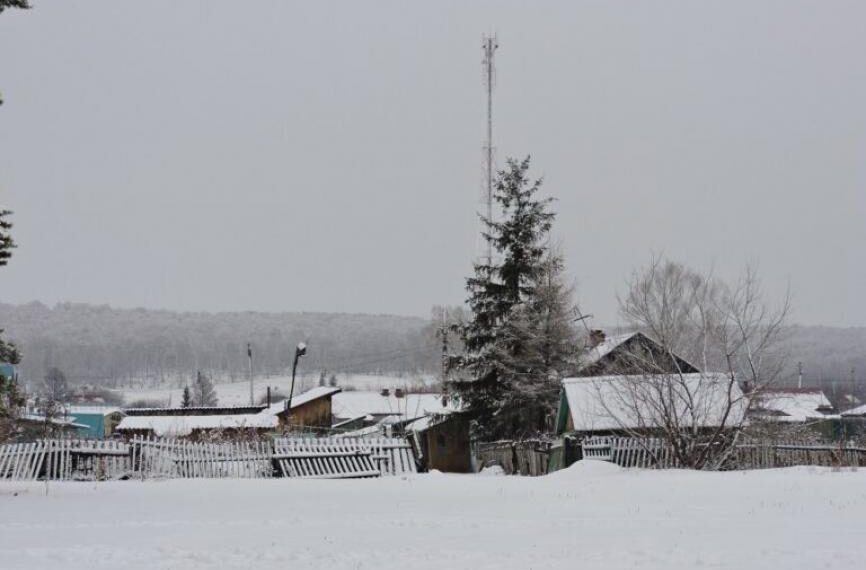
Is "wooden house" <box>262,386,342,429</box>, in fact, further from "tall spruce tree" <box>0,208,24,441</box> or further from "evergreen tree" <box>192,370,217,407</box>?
"evergreen tree" <box>192,370,217,407</box>

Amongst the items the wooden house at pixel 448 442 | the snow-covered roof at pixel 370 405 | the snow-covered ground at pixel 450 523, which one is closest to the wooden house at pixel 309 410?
the wooden house at pixel 448 442

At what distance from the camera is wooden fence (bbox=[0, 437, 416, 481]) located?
72.6ft

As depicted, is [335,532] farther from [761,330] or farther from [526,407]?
[526,407]

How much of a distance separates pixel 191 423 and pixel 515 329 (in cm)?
1861

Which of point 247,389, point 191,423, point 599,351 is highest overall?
point 599,351

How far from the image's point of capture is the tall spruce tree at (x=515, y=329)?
3584 cm

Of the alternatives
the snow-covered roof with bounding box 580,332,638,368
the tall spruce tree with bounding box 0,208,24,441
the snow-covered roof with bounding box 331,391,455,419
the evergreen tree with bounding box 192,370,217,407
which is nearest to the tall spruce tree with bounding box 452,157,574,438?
the snow-covered roof with bounding box 580,332,638,368

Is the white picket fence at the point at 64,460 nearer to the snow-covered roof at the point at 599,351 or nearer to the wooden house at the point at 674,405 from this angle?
the wooden house at the point at 674,405

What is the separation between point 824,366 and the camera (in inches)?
5979

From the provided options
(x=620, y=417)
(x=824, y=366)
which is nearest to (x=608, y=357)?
(x=620, y=417)

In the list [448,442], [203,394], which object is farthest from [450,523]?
[203,394]

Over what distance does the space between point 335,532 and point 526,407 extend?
82.0 feet

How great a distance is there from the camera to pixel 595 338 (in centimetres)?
4091

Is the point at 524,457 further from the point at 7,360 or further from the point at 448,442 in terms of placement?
the point at 7,360
